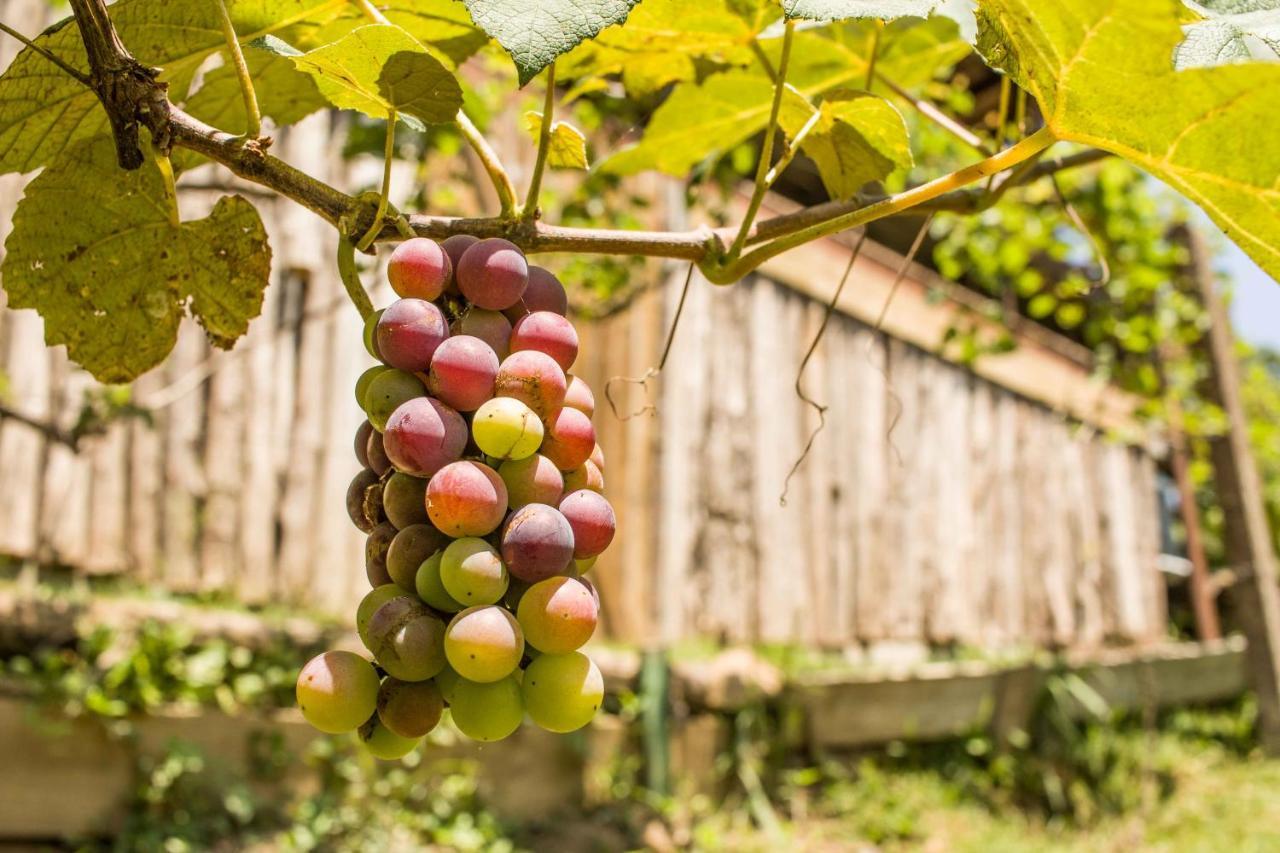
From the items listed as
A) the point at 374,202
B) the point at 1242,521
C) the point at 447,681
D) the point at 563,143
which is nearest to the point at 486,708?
the point at 447,681

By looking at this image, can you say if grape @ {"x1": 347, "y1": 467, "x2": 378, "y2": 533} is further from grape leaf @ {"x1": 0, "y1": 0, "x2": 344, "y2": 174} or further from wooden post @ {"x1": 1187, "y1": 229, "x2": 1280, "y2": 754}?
wooden post @ {"x1": 1187, "y1": 229, "x2": 1280, "y2": 754}

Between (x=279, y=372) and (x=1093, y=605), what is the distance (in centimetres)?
439

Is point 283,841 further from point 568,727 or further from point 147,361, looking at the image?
point 568,727

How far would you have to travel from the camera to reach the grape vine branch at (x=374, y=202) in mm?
608

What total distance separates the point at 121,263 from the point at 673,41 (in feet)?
1.73

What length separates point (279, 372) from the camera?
12.1ft

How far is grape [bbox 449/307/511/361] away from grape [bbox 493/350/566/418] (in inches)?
0.7

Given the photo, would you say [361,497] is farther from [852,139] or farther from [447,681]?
[852,139]

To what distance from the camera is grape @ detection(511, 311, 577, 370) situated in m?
0.63

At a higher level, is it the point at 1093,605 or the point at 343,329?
the point at 343,329

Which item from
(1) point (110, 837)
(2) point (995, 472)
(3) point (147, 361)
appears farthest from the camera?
(2) point (995, 472)

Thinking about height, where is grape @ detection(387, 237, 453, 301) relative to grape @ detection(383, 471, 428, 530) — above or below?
above

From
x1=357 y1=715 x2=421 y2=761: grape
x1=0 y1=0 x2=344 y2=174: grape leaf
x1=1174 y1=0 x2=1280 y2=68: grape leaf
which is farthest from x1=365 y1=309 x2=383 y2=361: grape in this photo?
x1=1174 y1=0 x2=1280 y2=68: grape leaf

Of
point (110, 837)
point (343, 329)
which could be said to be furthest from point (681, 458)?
point (110, 837)
